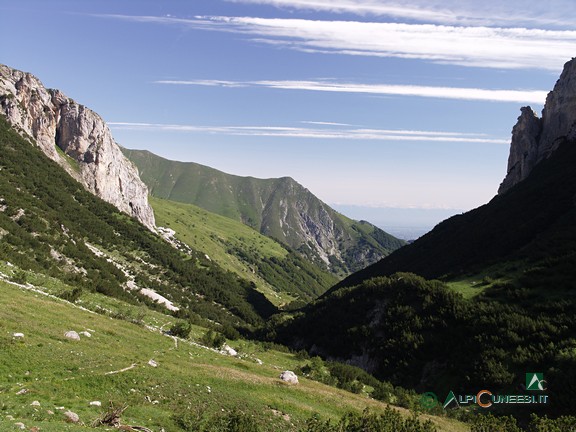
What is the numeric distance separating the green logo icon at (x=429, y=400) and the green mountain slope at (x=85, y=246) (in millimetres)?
42550

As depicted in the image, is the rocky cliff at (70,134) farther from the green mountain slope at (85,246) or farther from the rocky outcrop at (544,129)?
the rocky outcrop at (544,129)

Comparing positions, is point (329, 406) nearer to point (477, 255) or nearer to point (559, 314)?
point (559, 314)

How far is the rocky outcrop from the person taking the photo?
11612 centimetres

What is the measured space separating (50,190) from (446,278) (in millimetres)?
96545

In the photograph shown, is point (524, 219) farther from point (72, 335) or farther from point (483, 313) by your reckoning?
point (72, 335)

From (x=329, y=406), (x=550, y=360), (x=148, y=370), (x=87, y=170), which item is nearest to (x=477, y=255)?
(x=550, y=360)

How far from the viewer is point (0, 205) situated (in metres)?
67.9

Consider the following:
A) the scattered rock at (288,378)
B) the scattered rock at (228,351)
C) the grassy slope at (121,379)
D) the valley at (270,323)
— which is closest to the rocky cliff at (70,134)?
the valley at (270,323)

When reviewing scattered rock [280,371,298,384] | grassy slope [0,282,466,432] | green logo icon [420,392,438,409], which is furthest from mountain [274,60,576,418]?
scattered rock [280,371,298,384]

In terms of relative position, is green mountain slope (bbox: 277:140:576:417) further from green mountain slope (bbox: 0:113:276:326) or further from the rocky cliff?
the rocky cliff

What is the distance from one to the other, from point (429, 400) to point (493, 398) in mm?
6418

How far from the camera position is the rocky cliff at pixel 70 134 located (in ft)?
382

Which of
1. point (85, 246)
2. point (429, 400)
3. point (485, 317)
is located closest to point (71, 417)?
point (429, 400)

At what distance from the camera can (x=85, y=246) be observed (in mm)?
76188
